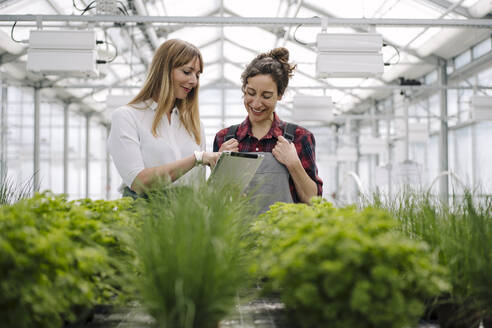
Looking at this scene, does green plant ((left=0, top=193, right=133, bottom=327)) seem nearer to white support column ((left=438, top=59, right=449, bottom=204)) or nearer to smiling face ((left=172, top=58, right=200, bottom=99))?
smiling face ((left=172, top=58, right=200, bottom=99))

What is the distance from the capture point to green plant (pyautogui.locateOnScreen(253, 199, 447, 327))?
829 millimetres

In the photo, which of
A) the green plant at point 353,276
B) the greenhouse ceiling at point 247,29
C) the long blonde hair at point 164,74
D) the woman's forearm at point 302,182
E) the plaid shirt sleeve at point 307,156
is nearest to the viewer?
the green plant at point 353,276

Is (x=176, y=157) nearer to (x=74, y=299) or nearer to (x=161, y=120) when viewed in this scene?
(x=161, y=120)

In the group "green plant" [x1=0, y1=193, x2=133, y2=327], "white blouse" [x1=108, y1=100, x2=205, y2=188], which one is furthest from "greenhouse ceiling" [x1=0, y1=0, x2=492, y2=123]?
"green plant" [x1=0, y1=193, x2=133, y2=327]

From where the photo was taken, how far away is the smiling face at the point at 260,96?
186 centimetres

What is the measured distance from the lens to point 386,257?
87 cm

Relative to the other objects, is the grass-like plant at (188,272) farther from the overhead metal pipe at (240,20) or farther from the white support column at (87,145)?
the white support column at (87,145)

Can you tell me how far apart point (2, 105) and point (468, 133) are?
30.1 ft

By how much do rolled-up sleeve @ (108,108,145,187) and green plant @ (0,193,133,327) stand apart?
51 cm

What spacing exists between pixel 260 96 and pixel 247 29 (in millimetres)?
8993

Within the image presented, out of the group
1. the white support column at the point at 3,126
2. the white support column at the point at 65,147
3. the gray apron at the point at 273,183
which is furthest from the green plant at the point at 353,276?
the white support column at the point at 65,147

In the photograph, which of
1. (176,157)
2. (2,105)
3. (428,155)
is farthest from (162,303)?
(428,155)

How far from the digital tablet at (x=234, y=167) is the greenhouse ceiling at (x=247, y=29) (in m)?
2.79

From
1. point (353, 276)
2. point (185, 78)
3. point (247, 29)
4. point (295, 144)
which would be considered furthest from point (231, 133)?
point (247, 29)
